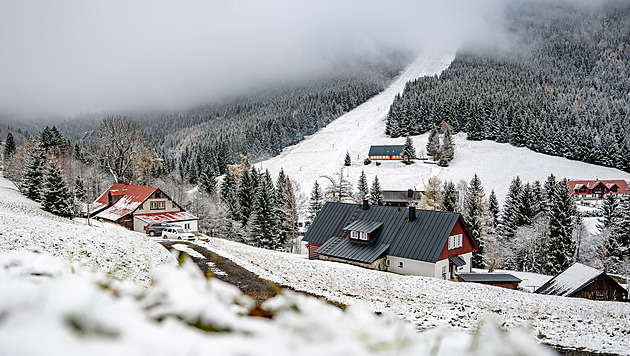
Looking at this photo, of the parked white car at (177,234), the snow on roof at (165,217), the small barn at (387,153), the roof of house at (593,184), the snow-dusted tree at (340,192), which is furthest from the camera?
the small barn at (387,153)

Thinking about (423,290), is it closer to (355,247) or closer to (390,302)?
(390,302)

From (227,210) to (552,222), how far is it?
4661 cm

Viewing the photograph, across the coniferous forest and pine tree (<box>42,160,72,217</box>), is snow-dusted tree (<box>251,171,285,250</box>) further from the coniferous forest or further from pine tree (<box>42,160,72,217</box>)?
the coniferous forest

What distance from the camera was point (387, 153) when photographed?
10375 centimetres

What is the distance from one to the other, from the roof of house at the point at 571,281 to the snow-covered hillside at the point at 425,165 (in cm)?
4530

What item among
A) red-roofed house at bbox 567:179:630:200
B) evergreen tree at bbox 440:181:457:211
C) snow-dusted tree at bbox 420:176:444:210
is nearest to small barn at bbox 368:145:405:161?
red-roofed house at bbox 567:179:630:200

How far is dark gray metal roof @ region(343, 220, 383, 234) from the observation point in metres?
32.4

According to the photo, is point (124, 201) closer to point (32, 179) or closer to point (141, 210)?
point (141, 210)

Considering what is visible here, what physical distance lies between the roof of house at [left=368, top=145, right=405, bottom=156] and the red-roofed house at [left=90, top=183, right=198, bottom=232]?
6626 centimetres

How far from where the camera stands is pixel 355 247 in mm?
32594

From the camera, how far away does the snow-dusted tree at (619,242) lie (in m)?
42.0

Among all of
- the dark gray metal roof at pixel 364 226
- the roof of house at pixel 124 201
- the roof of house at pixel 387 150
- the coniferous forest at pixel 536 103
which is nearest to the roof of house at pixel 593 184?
the coniferous forest at pixel 536 103

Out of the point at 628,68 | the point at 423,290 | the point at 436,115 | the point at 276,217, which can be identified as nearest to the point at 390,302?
the point at 423,290

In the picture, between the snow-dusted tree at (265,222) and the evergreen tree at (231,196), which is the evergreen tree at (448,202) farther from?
the evergreen tree at (231,196)
